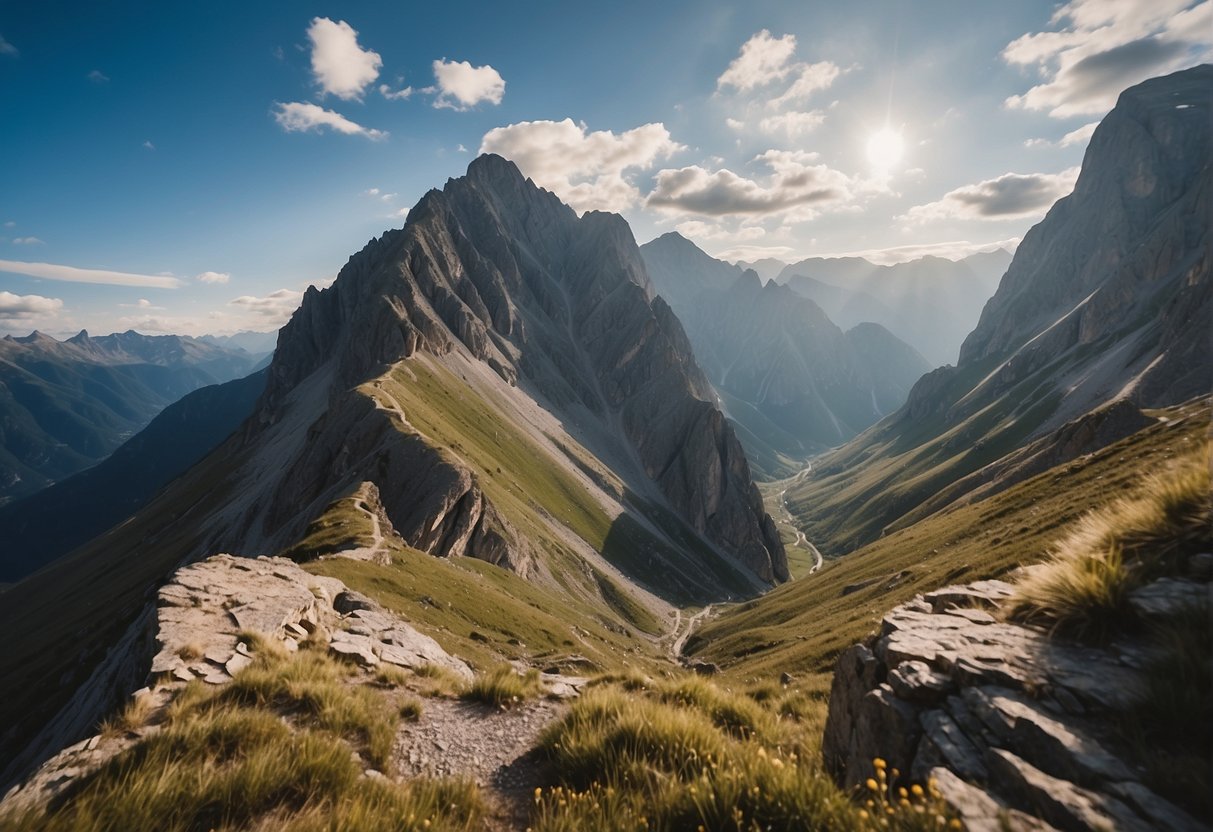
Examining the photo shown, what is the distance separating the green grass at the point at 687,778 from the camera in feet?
14.5

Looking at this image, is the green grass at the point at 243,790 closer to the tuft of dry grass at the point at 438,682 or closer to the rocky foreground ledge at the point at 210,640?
the rocky foreground ledge at the point at 210,640

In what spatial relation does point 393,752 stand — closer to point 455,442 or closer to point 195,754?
point 195,754

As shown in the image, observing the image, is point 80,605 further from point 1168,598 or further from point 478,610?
point 1168,598

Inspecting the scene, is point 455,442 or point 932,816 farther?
point 455,442

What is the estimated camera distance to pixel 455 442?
347ft

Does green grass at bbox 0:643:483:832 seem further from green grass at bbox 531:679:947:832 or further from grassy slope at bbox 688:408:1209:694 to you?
grassy slope at bbox 688:408:1209:694

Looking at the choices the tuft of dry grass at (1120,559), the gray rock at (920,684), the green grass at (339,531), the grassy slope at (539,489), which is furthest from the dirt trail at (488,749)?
the grassy slope at (539,489)

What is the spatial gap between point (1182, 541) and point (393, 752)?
11.4 m

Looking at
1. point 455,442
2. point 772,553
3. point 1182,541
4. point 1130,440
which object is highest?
point 1182,541

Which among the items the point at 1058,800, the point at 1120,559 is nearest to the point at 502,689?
the point at 1058,800

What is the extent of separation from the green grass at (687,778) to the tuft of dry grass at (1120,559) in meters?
3.26

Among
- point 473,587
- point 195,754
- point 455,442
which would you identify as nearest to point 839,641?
point 473,587

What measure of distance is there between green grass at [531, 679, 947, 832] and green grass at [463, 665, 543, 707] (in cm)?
329

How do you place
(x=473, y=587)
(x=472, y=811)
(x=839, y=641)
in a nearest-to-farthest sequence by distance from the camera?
(x=472, y=811)
(x=839, y=641)
(x=473, y=587)
